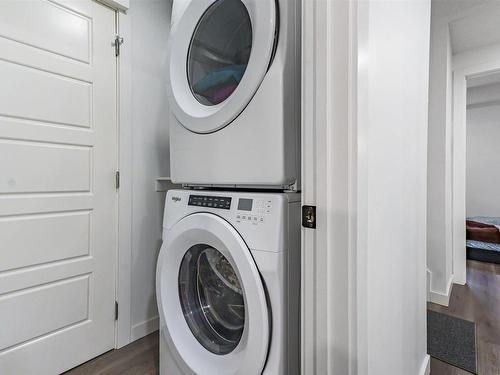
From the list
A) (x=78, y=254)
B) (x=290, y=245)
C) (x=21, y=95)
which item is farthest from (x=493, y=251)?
(x=21, y=95)

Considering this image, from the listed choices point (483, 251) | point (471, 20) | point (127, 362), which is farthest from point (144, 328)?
point (483, 251)

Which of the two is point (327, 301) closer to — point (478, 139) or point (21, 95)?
point (21, 95)

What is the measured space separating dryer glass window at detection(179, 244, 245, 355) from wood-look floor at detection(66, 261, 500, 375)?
59cm

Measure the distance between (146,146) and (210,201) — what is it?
100 centimetres

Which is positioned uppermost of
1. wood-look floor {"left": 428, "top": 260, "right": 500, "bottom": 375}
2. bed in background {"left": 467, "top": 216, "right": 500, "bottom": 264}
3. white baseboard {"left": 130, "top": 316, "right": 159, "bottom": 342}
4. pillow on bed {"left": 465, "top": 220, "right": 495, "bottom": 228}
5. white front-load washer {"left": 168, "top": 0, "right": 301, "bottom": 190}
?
white front-load washer {"left": 168, "top": 0, "right": 301, "bottom": 190}

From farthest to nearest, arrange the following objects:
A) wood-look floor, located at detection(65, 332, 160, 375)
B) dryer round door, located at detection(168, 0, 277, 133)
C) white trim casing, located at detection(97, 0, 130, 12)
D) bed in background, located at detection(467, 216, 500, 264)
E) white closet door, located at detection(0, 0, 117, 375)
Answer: bed in background, located at detection(467, 216, 500, 264)
white trim casing, located at detection(97, 0, 130, 12)
wood-look floor, located at detection(65, 332, 160, 375)
white closet door, located at detection(0, 0, 117, 375)
dryer round door, located at detection(168, 0, 277, 133)

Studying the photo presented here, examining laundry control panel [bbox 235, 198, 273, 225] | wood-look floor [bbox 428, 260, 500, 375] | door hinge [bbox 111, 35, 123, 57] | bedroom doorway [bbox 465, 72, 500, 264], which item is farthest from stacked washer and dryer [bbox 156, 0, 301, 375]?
bedroom doorway [bbox 465, 72, 500, 264]

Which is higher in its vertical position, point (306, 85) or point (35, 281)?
point (306, 85)

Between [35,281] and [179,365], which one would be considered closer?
[179,365]

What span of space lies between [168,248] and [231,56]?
2.59ft

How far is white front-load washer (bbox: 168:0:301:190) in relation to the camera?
30.4 inches

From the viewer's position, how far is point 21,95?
1.22 m

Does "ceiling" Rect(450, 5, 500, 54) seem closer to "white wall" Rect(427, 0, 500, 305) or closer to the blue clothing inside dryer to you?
"white wall" Rect(427, 0, 500, 305)

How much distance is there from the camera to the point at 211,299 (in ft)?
3.55
